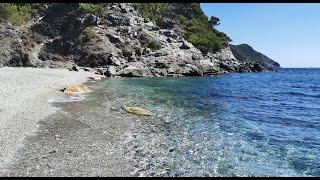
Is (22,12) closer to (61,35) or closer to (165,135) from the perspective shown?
(61,35)

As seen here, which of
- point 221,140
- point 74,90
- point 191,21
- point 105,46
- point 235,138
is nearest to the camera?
point 221,140

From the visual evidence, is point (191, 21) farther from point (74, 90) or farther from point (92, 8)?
point (74, 90)

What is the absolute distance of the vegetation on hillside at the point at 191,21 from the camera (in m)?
116

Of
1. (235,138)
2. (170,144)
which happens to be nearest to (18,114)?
(170,144)

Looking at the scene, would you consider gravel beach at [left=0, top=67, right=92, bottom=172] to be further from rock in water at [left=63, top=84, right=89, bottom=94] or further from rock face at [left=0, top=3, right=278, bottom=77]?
rock face at [left=0, top=3, right=278, bottom=77]

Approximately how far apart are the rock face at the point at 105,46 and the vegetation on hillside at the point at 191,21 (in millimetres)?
12142

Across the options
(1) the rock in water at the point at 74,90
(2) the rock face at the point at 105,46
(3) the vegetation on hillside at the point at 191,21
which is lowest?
(1) the rock in water at the point at 74,90

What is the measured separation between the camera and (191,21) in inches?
5094

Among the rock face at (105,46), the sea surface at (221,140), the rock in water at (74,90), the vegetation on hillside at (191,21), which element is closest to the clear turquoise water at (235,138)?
the sea surface at (221,140)

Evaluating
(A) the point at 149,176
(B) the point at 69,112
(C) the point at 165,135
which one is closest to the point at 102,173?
(A) the point at 149,176

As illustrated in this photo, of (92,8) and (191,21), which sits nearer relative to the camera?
(92,8)

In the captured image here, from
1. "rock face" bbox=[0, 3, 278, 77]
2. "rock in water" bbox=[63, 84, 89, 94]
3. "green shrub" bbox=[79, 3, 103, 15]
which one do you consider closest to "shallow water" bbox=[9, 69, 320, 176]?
"rock in water" bbox=[63, 84, 89, 94]

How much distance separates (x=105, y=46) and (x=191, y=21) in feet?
172

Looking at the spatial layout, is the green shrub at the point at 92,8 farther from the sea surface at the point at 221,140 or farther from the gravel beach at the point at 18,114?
Result: the sea surface at the point at 221,140
